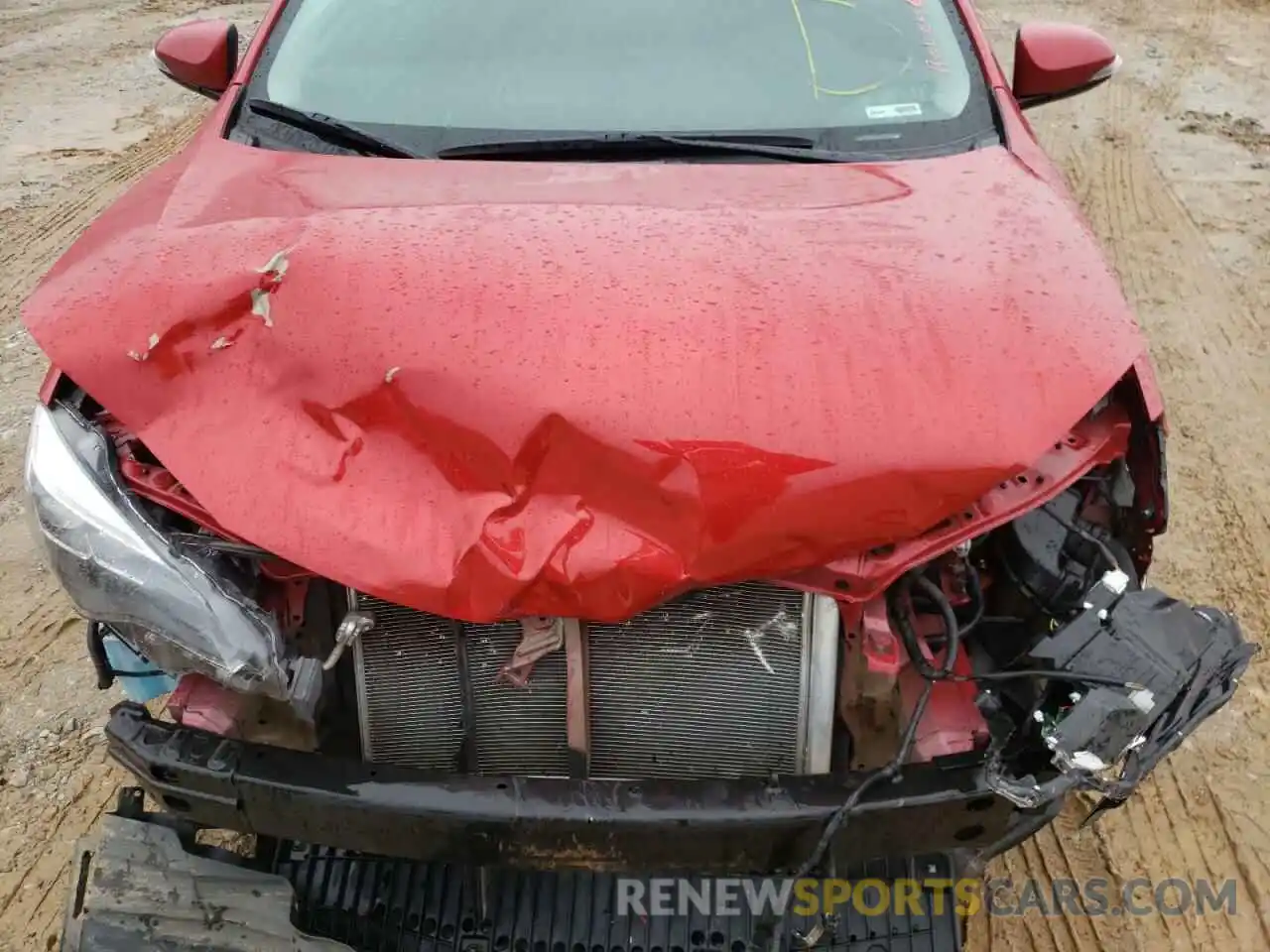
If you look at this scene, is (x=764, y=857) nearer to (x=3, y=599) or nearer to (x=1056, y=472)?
(x=1056, y=472)

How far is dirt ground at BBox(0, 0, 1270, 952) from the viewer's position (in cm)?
273

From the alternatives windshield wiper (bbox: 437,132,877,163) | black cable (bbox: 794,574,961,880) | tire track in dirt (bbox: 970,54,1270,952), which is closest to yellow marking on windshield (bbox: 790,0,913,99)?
windshield wiper (bbox: 437,132,877,163)

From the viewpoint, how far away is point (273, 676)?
1904 mm

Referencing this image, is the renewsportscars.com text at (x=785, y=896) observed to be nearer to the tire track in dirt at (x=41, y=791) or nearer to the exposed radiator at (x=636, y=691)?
the exposed radiator at (x=636, y=691)

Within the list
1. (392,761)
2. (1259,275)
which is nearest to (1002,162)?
(392,761)

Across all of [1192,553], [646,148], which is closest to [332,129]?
[646,148]

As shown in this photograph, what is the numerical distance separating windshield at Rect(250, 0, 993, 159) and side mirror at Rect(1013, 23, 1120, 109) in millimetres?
295

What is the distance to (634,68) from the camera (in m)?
2.74

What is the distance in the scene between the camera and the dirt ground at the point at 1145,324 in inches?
108

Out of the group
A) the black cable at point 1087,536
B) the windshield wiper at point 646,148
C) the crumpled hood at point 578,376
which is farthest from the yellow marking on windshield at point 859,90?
the black cable at point 1087,536

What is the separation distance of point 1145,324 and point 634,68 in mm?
3146

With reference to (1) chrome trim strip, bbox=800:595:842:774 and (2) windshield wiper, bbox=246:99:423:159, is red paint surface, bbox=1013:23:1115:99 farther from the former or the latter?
(1) chrome trim strip, bbox=800:595:842:774

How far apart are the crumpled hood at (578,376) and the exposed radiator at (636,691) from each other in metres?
0.21

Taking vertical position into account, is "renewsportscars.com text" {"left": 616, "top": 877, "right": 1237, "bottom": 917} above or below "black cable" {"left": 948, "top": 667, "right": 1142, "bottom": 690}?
below
